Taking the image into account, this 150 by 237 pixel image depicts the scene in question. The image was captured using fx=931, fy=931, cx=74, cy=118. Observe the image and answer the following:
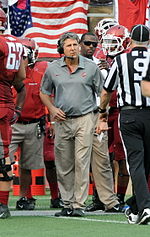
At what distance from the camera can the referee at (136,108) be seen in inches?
358

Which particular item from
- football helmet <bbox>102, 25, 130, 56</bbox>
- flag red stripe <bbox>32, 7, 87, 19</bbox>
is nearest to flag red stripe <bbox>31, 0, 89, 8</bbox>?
flag red stripe <bbox>32, 7, 87, 19</bbox>

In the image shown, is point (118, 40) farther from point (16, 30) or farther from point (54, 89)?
point (16, 30)

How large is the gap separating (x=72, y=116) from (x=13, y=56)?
3.46 feet

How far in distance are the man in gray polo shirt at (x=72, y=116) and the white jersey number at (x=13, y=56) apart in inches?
26.2

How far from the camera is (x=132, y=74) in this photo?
9328 mm

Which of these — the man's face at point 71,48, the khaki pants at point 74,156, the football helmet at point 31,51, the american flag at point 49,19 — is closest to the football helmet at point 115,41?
the football helmet at point 31,51

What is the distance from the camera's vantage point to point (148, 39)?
9.38 m

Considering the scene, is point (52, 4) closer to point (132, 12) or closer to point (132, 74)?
point (132, 12)

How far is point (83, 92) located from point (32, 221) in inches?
67.6

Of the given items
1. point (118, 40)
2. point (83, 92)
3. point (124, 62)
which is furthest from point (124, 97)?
point (118, 40)

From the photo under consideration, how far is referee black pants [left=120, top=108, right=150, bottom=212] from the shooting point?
29.7ft

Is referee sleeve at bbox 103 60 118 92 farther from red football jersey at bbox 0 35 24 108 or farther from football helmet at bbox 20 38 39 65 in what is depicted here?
football helmet at bbox 20 38 39 65

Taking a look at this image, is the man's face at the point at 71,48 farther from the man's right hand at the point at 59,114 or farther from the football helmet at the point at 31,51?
the football helmet at the point at 31,51

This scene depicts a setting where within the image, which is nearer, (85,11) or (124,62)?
(124,62)
